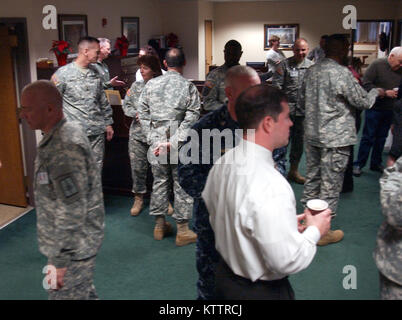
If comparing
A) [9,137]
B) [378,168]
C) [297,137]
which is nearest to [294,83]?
[297,137]

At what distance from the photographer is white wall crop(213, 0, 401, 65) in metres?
11.6

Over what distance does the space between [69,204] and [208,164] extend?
72 cm

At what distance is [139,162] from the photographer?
14.3 feet

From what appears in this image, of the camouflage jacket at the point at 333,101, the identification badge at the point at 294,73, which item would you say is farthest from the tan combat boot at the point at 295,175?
the camouflage jacket at the point at 333,101

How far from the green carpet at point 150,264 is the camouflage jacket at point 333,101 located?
0.88m

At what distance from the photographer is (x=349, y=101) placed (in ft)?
11.2

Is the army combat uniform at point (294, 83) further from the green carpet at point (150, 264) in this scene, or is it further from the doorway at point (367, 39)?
the doorway at point (367, 39)

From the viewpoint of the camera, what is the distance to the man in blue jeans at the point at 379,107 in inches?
186

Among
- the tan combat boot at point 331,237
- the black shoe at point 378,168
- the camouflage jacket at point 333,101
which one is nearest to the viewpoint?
the camouflage jacket at point 333,101
